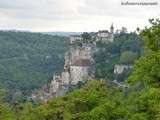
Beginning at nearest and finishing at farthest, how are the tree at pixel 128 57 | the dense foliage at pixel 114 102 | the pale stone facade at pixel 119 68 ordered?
the dense foliage at pixel 114 102 → the pale stone facade at pixel 119 68 → the tree at pixel 128 57

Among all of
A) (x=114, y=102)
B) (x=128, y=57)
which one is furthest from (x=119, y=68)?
(x=114, y=102)

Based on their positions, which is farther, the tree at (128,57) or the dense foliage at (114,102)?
the tree at (128,57)

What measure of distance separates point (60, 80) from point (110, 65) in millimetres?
18760

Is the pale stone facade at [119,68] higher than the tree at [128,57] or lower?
lower

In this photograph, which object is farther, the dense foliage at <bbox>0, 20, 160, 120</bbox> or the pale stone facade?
the pale stone facade

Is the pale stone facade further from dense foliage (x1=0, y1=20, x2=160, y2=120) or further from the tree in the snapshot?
dense foliage (x1=0, y1=20, x2=160, y2=120)

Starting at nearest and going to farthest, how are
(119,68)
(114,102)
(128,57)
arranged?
(114,102) < (119,68) < (128,57)

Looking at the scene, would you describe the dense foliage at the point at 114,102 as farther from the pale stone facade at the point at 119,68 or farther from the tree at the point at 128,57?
the tree at the point at 128,57

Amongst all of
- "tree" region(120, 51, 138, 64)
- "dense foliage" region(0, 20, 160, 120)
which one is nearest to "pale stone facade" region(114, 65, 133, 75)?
"tree" region(120, 51, 138, 64)

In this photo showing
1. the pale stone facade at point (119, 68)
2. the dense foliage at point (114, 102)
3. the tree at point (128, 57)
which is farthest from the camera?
the tree at point (128, 57)

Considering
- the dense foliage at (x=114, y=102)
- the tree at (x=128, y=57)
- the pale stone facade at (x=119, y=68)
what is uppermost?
the dense foliage at (x=114, y=102)

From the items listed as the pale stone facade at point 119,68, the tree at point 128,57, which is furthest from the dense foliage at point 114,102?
the tree at point 128,57

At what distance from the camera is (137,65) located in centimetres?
3041

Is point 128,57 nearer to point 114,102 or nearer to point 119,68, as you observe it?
point 119,68
